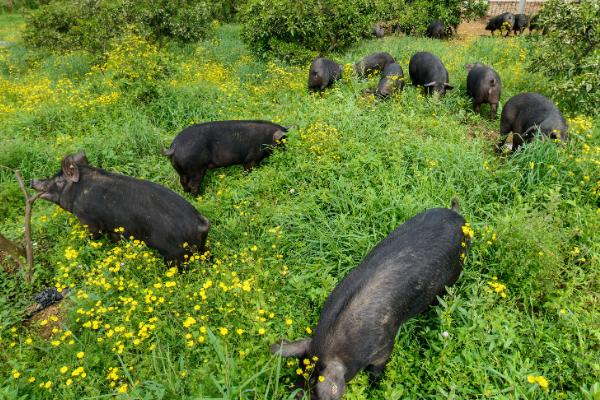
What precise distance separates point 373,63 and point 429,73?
1.66 m

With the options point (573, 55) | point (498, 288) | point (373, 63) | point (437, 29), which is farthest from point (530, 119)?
point (437, 29)

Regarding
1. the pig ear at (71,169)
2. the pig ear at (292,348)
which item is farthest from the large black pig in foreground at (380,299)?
the pig ear at (71,169)

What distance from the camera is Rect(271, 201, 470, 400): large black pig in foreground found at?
8.17 feet

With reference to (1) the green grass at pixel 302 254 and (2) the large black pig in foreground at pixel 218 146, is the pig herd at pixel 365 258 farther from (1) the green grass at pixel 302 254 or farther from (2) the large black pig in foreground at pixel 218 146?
(1) the green grass at pixel 302 254

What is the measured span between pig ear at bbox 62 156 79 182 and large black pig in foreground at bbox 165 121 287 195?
1047mm

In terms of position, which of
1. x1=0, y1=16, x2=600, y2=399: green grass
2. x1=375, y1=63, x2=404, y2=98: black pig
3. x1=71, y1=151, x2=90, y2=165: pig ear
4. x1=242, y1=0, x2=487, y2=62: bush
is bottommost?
x1=0, y1=16, x2=600, y2=399: green grass

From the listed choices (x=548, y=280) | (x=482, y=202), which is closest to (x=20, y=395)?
(x=548, y=280)

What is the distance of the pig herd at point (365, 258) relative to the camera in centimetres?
255

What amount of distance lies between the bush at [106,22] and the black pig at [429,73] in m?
6.07

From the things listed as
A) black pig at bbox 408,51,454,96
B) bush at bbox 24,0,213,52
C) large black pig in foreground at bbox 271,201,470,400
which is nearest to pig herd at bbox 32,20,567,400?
large black pig in foreground at bbox 271,201,470,400

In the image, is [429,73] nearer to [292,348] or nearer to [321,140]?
[321,140]

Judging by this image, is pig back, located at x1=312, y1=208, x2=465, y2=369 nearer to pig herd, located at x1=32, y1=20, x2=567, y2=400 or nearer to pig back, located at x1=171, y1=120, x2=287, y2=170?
pig herd, located at x1=32, y1=20, x2=567, y2=400

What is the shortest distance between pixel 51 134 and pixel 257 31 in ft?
17.3

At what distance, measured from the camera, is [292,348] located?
8.23 ft
